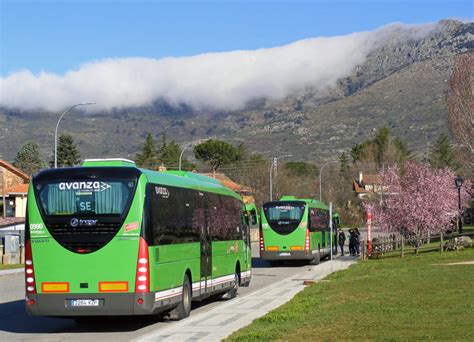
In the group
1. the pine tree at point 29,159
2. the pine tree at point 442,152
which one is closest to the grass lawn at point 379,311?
the pine tree at point 29,159

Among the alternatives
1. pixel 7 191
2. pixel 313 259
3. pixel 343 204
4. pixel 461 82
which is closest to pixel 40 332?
pixel 313 259

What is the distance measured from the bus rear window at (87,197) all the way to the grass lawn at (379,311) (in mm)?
3410

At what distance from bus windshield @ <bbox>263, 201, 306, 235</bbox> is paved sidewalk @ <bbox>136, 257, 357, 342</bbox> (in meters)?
13.4

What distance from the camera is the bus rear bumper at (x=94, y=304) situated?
1634 centimetres

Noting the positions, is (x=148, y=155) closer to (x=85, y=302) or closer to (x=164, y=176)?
(x=164, y=176)

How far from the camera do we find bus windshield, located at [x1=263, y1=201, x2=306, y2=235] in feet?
137

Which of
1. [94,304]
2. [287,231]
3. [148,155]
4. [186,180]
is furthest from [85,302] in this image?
[148,155]

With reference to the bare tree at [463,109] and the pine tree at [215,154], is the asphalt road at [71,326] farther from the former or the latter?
the pine tree at [215,154]

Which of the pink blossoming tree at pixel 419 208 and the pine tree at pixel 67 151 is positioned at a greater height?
the pine tree at pixel 67 151

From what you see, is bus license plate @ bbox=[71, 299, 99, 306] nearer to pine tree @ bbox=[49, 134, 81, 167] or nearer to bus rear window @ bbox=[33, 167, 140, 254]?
bus rear window @ bbox=[33, 167, 140, 254]

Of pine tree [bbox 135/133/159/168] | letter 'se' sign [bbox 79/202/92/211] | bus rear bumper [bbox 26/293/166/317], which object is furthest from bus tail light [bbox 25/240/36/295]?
pine tree [bbox 135/133/159/168]

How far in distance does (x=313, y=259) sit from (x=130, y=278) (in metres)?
28.6

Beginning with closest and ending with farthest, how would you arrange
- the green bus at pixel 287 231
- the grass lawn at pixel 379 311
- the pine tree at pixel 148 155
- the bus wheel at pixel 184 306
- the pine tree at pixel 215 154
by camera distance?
the grass lawn at pixel 379 311 → the bus wheel at pixel 184 306 → the green bus at pixel 287 231 → the pine tree at pixel 215 154 → the pine tree at pixel 148 155

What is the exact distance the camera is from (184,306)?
19.0 metres
